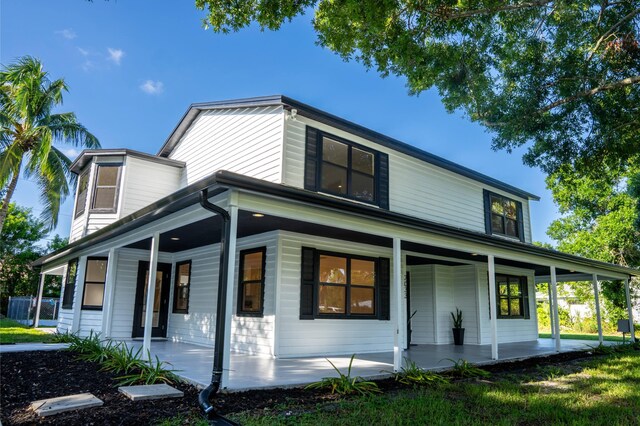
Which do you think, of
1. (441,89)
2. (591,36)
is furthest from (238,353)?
(591,36)

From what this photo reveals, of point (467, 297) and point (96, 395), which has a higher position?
point (467, 297)

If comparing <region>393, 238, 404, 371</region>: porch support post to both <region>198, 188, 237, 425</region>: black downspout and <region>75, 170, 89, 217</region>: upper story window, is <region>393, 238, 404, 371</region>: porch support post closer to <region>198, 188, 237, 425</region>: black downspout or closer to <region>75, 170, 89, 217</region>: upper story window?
<region>198, 188, 237, 425</region>: black downspout

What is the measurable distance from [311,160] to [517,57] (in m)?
5.58

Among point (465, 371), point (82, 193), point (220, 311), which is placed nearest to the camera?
point (220, 311)

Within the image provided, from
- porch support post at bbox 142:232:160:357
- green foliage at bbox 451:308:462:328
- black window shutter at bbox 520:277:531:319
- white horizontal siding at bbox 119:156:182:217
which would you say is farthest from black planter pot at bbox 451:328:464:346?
white horizontal siding at bbox 119:156:182:217

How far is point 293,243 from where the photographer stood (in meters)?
9.24

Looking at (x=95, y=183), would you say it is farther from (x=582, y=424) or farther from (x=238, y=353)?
(x=582, y=424)

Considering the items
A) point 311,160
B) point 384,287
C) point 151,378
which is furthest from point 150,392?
point 384,287

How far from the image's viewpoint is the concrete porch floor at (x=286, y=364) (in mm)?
6193

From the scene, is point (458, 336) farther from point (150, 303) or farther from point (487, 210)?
point (150, 303)

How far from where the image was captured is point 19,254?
26938mm

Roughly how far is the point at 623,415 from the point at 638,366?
17.1ft

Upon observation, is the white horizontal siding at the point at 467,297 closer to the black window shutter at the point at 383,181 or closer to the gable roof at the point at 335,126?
the gable roof at the point at 335,126

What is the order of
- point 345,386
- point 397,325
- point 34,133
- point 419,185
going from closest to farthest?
point 345,386
point 397,325
point 419,185
point 34,133
